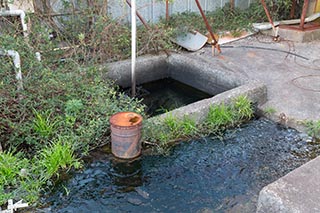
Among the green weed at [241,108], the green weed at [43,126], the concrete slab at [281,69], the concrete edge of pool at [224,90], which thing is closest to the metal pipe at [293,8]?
the concrete slab at [281,69]

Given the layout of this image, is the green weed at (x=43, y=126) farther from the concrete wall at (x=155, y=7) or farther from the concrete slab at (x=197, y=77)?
the concrete wall at (x=155, y=7)

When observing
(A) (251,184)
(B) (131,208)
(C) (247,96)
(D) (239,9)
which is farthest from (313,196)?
(D) (239,9)

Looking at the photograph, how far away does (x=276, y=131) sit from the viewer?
4.22 meters

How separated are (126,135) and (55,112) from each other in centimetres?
100

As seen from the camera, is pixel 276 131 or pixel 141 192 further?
pixel 276 131

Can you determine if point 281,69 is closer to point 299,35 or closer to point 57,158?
point 299,35

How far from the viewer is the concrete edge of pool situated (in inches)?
93.4

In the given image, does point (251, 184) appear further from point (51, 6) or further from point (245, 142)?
point (51, 6)

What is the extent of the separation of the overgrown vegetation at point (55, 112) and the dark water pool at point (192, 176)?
0.21m

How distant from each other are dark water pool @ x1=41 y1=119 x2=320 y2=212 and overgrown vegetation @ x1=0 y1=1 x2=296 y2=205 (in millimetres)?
215

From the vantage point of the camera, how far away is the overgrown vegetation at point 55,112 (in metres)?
3.24

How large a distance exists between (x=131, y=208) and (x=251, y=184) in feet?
3.90

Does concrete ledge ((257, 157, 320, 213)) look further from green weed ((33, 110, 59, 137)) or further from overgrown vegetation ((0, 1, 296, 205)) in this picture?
green weed ((33, 110, 59, 137))

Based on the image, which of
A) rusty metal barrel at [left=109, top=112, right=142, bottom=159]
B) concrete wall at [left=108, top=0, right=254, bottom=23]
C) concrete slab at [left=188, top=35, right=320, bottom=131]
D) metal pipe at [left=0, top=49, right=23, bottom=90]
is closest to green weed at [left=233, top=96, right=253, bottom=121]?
concrete slab at [left=188, top=35, right=320, bottom=131]
